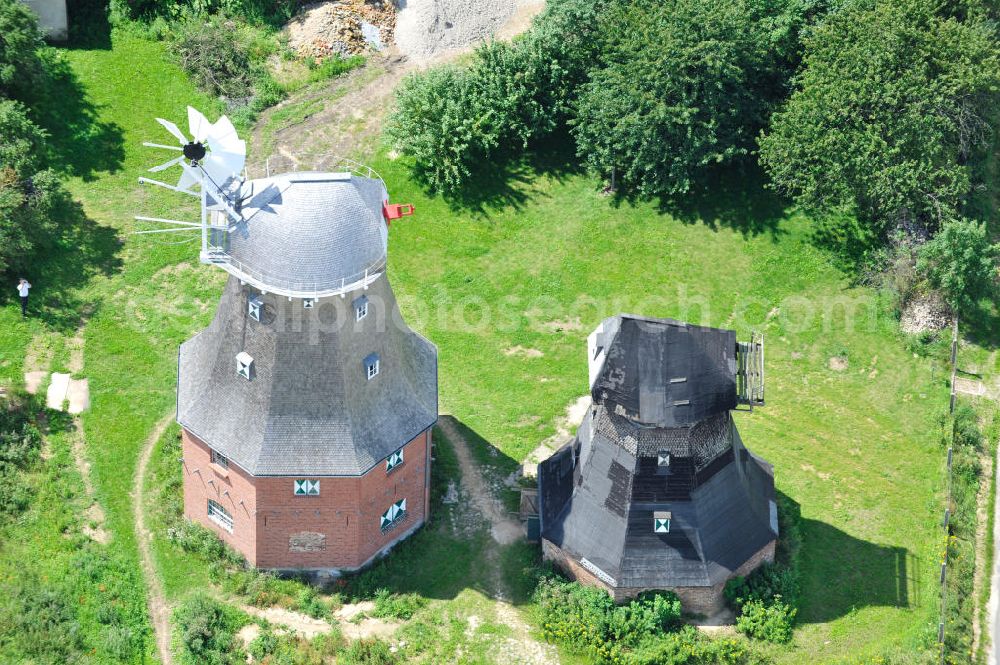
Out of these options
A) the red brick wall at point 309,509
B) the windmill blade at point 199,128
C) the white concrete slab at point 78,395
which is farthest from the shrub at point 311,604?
the windmill blade at point 199,128

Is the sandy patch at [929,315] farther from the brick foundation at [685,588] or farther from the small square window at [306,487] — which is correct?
the small square window at [306,487]

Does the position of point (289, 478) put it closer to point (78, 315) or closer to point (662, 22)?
point (78, 315)

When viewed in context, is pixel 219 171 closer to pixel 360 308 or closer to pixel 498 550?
pixel 360 308

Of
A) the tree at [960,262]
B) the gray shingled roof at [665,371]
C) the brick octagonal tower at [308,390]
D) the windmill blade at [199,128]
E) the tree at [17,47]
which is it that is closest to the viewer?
the windmill blade at [199,128]

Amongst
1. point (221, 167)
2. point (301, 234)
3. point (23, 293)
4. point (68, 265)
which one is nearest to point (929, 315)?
point (301, 234)

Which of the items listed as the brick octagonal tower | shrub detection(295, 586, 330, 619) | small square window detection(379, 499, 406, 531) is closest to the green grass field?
small square window detection(379, 499, 406, 531)

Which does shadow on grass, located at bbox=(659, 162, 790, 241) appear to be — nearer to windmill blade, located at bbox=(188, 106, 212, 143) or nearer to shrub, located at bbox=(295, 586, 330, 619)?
shrub, located at bbox=(295, 586, 330, 619)
